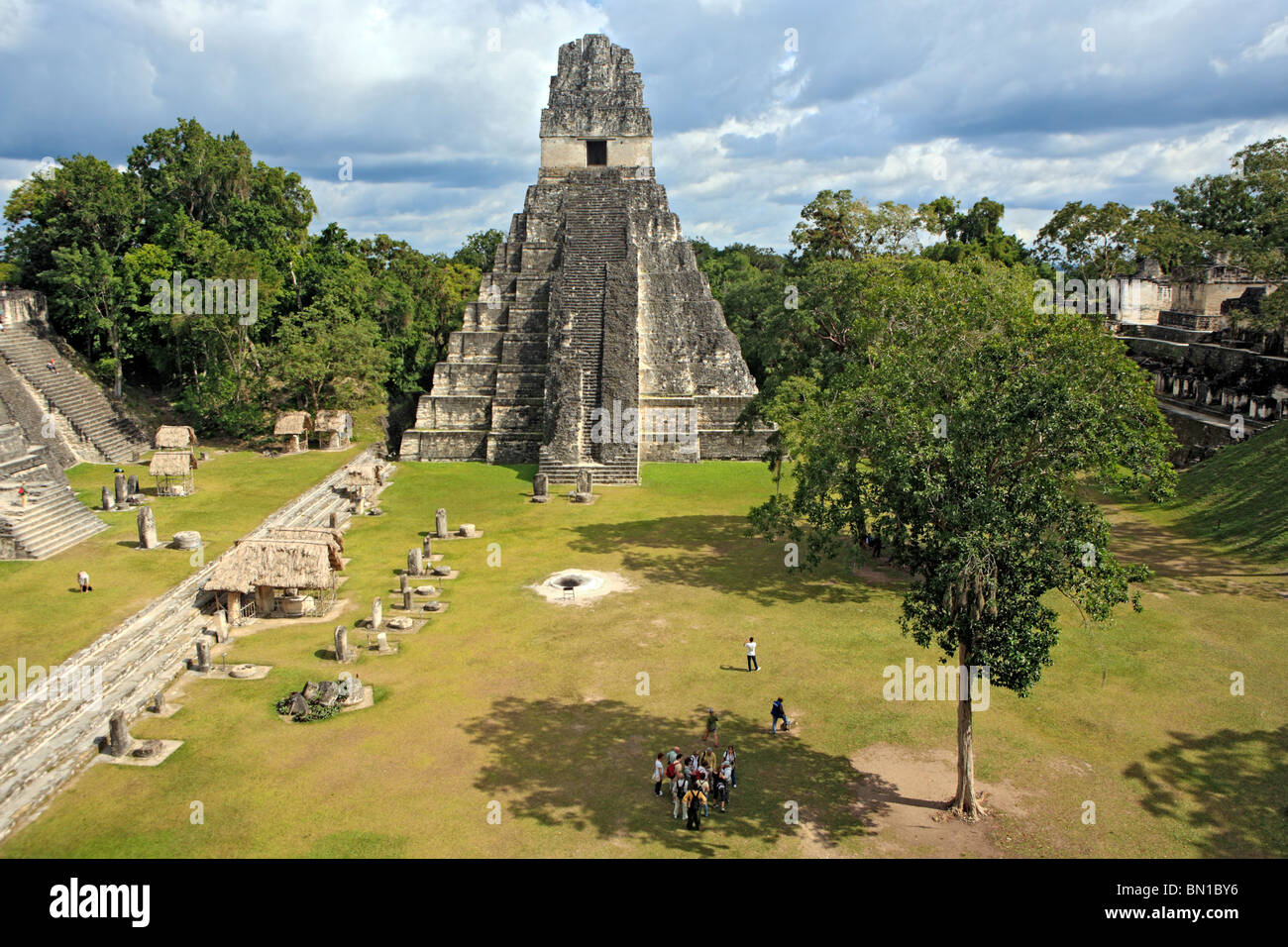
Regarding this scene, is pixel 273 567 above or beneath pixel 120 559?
above

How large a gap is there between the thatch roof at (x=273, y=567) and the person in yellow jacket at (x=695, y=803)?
11740 millimetres

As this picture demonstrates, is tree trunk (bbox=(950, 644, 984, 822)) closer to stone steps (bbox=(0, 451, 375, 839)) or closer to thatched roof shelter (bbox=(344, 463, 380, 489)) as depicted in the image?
stone steps (bbox=(0, 451, 375, 839))

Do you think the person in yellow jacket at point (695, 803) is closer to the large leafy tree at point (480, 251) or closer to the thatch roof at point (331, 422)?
the thatch roof at point (331, 422)

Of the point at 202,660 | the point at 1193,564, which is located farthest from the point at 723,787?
the point at 1193,564

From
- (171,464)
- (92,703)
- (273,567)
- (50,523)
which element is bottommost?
(92,703)

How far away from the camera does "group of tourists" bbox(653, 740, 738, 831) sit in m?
13.5

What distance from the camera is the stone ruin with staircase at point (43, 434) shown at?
24203mm

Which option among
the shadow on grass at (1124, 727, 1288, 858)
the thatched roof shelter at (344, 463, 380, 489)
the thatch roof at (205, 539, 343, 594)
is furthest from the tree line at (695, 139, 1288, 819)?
the thatched roof shelter at (344, 463, 380, 489)

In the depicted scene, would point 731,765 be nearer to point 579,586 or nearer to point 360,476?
point 579,586

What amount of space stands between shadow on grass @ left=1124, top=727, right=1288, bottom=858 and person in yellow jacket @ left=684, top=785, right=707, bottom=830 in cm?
719

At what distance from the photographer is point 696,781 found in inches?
537

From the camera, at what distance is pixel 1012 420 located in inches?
493

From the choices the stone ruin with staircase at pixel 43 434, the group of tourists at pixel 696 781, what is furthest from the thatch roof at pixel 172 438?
the group of tourists at pixel 696 781

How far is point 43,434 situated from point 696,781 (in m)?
31.5
